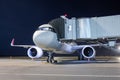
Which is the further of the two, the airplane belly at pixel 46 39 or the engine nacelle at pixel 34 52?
the engine nacelle at pixel 34 52

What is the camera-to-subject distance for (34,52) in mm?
27406

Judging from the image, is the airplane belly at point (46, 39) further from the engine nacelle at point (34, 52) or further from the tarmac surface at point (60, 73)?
the tarmac surface at point (60, 73)

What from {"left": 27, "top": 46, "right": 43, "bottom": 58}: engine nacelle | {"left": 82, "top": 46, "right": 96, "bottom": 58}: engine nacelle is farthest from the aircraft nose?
{"left": 27, "top": 46, "right": 43, "bottom": 58}: engine nacelle

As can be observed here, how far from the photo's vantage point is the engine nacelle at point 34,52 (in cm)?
2673

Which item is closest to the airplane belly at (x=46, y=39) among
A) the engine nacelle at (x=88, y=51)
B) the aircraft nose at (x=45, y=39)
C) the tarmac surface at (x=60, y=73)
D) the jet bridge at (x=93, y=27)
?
the aircraft nose at (x=45, y=39)

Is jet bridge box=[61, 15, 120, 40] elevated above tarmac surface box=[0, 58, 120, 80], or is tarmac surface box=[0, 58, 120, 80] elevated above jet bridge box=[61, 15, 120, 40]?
jet bridge box=[61, 15, 120, 40]

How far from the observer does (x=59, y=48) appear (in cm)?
2456

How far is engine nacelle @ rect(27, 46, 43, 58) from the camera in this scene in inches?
1053

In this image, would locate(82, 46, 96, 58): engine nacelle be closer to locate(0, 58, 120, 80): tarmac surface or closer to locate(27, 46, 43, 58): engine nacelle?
locate(27, 46, 43, 58): engine nacelle

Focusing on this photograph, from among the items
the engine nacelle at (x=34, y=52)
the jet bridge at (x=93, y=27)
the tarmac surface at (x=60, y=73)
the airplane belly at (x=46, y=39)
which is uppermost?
the jet bridge at (x=93, y=27)
